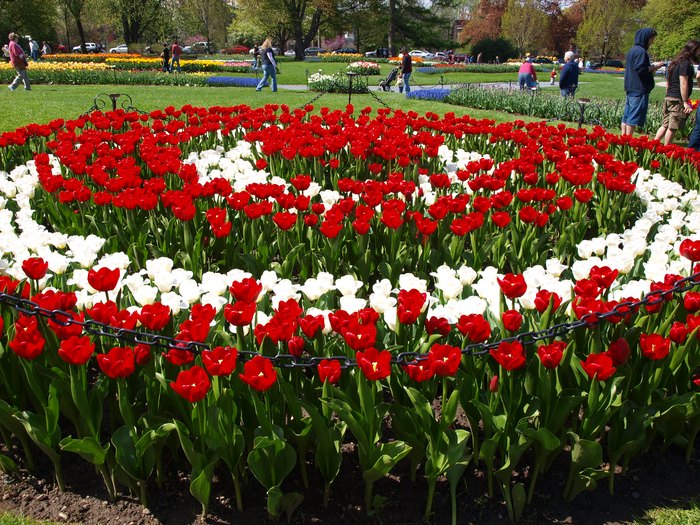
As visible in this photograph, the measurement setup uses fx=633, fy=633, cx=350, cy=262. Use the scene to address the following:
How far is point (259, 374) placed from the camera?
7.12 feet

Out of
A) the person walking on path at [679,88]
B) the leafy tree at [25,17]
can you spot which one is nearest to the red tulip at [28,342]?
the person walking on path at [679,88]

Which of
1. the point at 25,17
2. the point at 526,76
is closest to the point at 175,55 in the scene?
the point at 526,76

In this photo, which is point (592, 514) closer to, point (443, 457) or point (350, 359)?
point (443, 457)

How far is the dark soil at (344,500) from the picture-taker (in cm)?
244

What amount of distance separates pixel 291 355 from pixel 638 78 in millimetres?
8404

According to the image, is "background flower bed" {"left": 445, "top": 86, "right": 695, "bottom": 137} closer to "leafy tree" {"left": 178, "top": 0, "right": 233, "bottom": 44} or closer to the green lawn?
the green lawn

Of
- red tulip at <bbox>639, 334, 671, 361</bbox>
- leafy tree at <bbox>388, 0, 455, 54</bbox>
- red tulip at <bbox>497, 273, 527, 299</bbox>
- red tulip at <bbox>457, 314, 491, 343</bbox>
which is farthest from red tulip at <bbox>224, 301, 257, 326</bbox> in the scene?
leafy tree at <bbox>388, 0, 455, 54</bbox>

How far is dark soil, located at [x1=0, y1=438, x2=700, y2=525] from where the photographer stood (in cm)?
244

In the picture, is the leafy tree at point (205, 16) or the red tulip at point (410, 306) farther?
the leafy tree at point (205, 16)

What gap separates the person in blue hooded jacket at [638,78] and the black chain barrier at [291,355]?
7.09 metres

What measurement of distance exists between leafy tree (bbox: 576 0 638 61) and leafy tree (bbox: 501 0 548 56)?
346 centimetres

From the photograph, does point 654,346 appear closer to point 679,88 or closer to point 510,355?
point 510,355

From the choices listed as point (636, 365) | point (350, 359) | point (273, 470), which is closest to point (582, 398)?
point (636, 365)

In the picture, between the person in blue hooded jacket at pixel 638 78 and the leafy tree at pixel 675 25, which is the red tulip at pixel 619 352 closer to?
the person in blue hooded jacket at pixel 638 78
